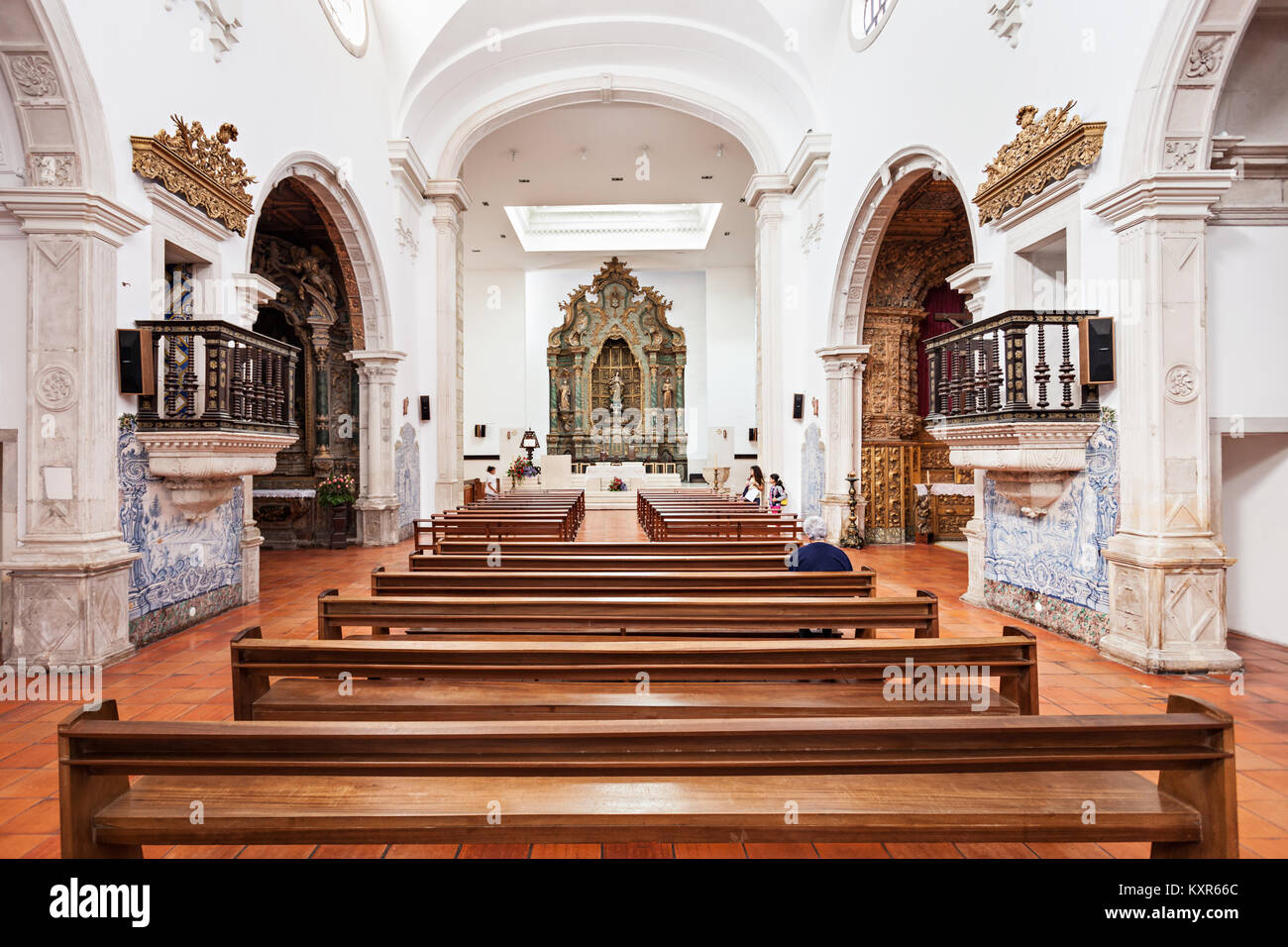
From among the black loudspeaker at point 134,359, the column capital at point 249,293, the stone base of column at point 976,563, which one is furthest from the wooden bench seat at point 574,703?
the column capital at point 249,293

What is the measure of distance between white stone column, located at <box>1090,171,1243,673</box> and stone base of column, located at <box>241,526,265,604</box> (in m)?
7.29

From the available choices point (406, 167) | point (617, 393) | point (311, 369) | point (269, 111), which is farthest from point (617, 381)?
point (269, 111)

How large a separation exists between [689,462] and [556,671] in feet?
62.2

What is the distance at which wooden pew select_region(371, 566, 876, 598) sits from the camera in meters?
3.98

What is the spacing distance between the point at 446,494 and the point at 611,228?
1173 centimetres

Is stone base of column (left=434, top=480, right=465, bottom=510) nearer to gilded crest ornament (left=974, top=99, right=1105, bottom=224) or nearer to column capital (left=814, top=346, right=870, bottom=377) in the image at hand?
column capital (left=814, top=346, right=870, bottom=377)

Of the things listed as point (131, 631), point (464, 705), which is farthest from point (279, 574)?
point (464, 705)

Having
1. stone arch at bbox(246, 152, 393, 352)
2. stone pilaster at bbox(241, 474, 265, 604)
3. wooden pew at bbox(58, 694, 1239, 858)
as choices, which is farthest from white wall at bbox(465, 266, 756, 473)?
wooden pew at bbox(58, 694, 1239, 858)

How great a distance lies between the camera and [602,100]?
12602 millimetres

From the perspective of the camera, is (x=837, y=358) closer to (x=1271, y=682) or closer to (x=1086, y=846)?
(x=1271, y=682)

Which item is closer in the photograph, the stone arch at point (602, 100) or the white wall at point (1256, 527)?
the white wall at point (1256, 527)

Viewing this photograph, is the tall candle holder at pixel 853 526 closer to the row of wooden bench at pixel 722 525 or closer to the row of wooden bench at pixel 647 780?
the row of wooden bench at pixel 722 525

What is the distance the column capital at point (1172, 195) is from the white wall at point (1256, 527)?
1897 mm

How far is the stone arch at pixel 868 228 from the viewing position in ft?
24.4
